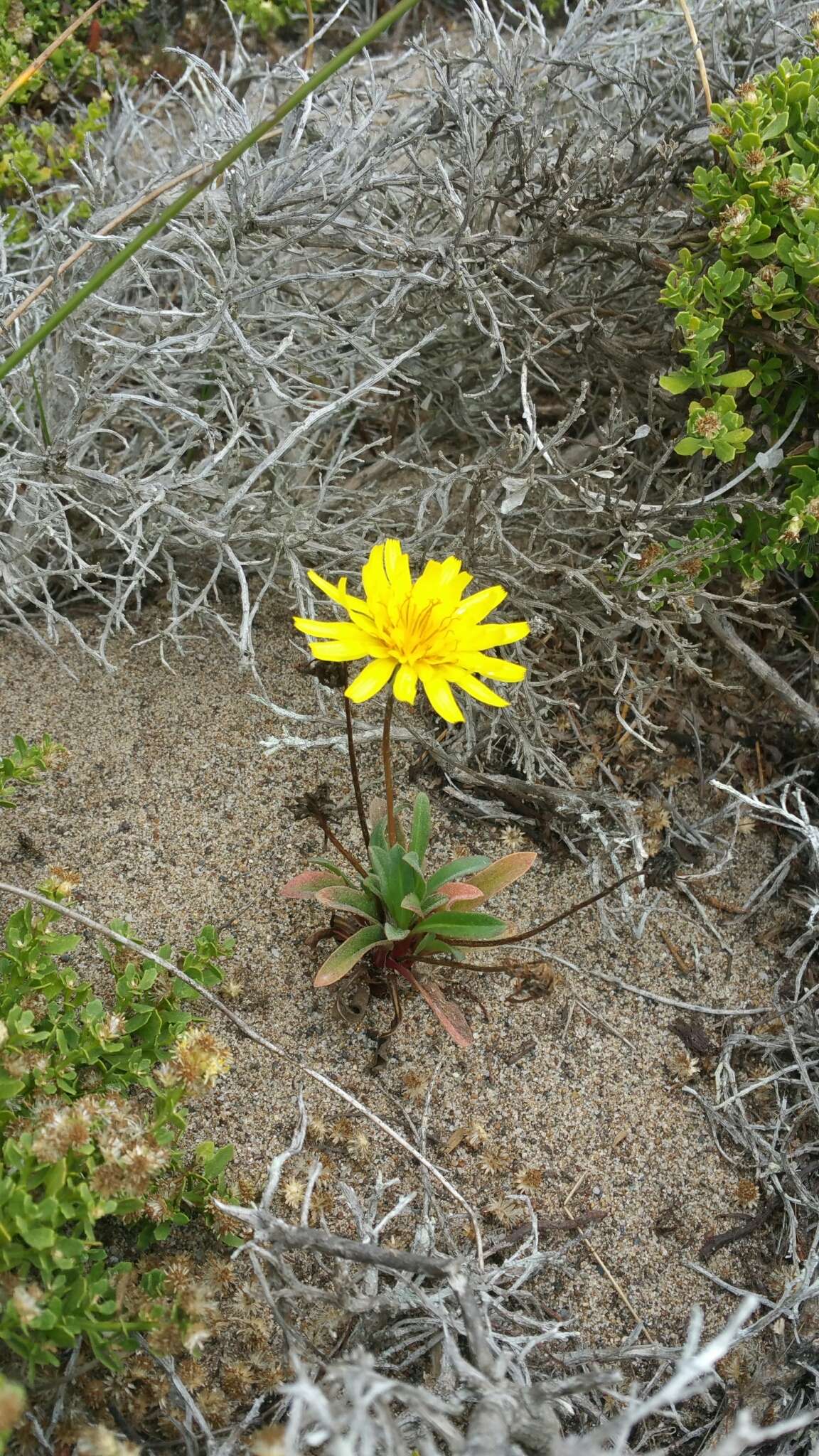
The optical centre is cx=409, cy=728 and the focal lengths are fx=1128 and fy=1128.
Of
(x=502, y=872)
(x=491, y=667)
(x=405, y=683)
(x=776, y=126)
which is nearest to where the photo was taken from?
(x=405, y=683)

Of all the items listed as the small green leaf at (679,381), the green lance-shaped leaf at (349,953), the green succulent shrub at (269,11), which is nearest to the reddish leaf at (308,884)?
the green lance-shaped leaf at (349,953)

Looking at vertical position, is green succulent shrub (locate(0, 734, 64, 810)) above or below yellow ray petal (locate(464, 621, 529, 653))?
above

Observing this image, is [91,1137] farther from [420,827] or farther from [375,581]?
[375,581]

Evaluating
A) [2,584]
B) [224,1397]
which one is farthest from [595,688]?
[224,1397]

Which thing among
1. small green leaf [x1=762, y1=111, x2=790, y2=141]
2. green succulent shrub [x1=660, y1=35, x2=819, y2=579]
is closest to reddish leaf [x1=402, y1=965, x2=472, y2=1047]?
green succulent shrub [x1=660, y1=35, x2=819, y2=579]

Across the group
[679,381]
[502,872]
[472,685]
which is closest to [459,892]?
[502,872]

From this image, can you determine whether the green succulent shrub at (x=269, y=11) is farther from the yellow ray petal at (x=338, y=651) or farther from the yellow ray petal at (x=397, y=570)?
the yellow ray petal at (x=338, y=651)

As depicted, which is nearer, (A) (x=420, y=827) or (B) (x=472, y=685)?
(B) (x=472, y=685)

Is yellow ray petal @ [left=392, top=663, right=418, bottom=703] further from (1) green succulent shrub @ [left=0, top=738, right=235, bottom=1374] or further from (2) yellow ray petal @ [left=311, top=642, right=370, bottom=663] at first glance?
(1) green succulent shrub @ [left=0, top=738, right=235, bottom=1374]
